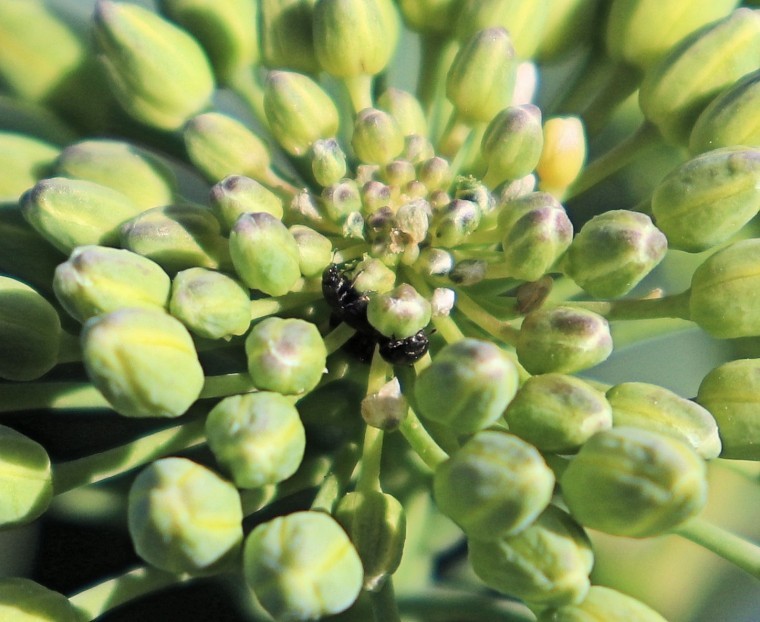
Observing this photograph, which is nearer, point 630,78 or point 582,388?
point 582,388

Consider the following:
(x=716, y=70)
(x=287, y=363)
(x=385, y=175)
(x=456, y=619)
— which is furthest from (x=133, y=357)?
(x=716, y=70)

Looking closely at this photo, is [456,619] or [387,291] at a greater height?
[387,291]

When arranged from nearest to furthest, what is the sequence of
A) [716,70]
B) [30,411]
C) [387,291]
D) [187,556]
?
[187,556] → [387,291] → [716,70] → [30,411]

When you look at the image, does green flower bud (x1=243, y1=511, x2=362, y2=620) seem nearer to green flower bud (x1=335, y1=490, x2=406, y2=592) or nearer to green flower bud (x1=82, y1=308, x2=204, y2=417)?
green flower bud (x1=335, y1=490, x2=406, y2=592)

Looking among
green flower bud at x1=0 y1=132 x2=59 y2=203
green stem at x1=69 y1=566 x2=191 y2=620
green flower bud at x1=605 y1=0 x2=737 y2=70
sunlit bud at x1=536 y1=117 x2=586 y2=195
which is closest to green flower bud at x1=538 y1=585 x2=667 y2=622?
green stem at x1=69 y1=566 x2=191 y2=620

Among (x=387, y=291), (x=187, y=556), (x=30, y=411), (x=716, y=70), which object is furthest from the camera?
(x=30, y=411)

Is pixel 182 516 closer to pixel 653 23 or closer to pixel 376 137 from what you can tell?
Result: pixel 376 137

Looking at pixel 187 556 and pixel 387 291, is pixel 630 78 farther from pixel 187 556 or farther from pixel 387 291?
pixel 187 556

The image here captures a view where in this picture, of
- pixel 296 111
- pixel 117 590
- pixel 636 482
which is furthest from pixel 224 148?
pixel 636 482
